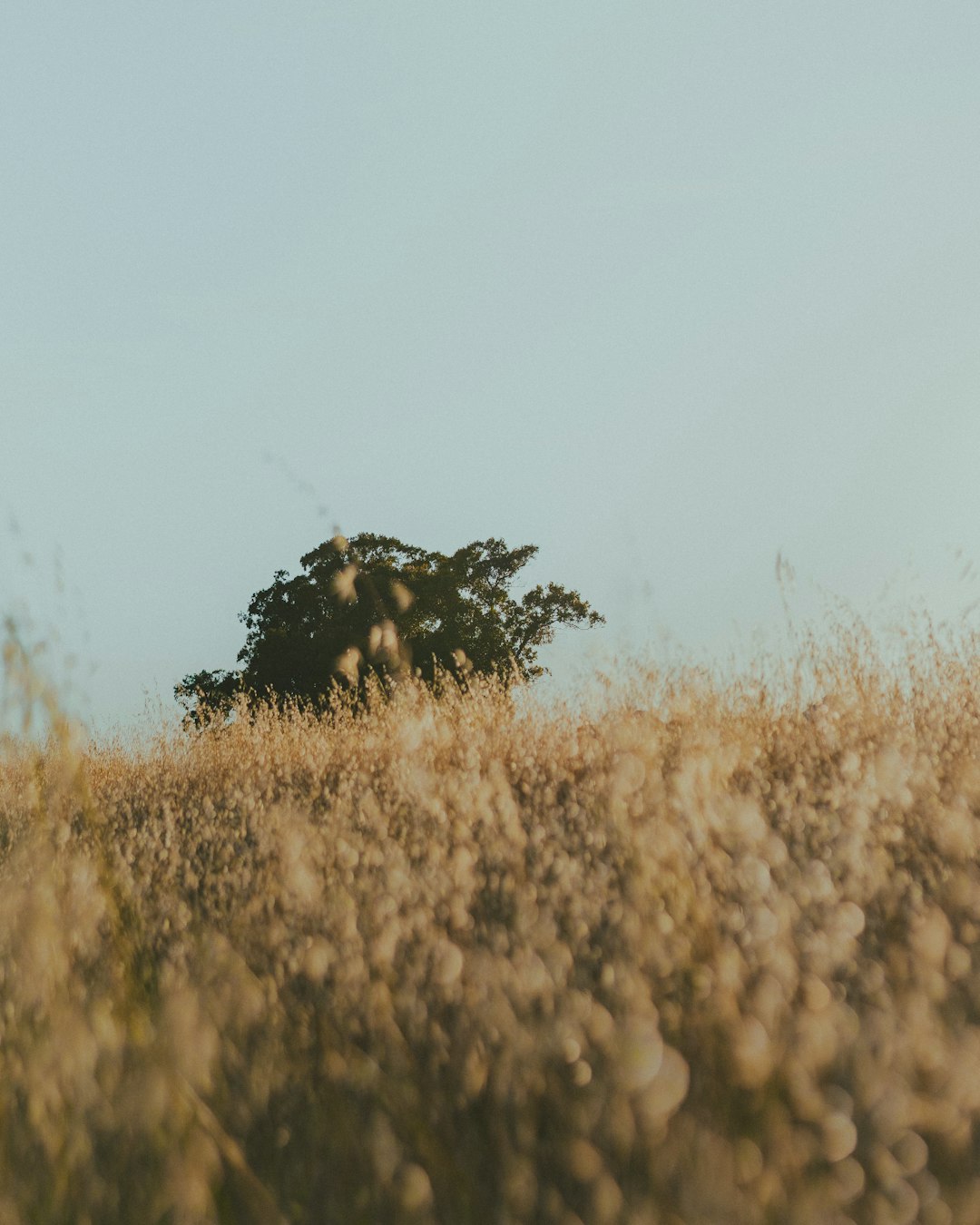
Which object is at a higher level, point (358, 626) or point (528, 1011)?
point (358, 626)

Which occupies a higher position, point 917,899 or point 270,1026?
point 270,1026

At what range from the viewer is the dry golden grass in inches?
55.7

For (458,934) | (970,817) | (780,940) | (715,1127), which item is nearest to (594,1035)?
(715,1127)

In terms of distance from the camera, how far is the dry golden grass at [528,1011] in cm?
142

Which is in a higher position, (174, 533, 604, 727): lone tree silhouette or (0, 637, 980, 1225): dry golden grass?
(174, 533, 604, 727): lone tree silhouette

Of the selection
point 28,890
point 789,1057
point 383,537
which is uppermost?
point 383,537

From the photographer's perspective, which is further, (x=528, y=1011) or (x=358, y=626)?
(x=358, y=626)

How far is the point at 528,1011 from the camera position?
188 centimetres

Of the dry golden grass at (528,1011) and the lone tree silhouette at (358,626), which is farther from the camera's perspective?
the lone tree silhouette at (358,626)

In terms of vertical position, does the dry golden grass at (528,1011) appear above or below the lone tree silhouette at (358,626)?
below

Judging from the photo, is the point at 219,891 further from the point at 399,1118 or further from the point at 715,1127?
the point at 715,1127

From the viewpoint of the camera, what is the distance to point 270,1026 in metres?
2.15

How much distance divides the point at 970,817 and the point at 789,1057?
70.7 inches

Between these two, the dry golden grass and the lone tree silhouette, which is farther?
the lone tree silhouette
